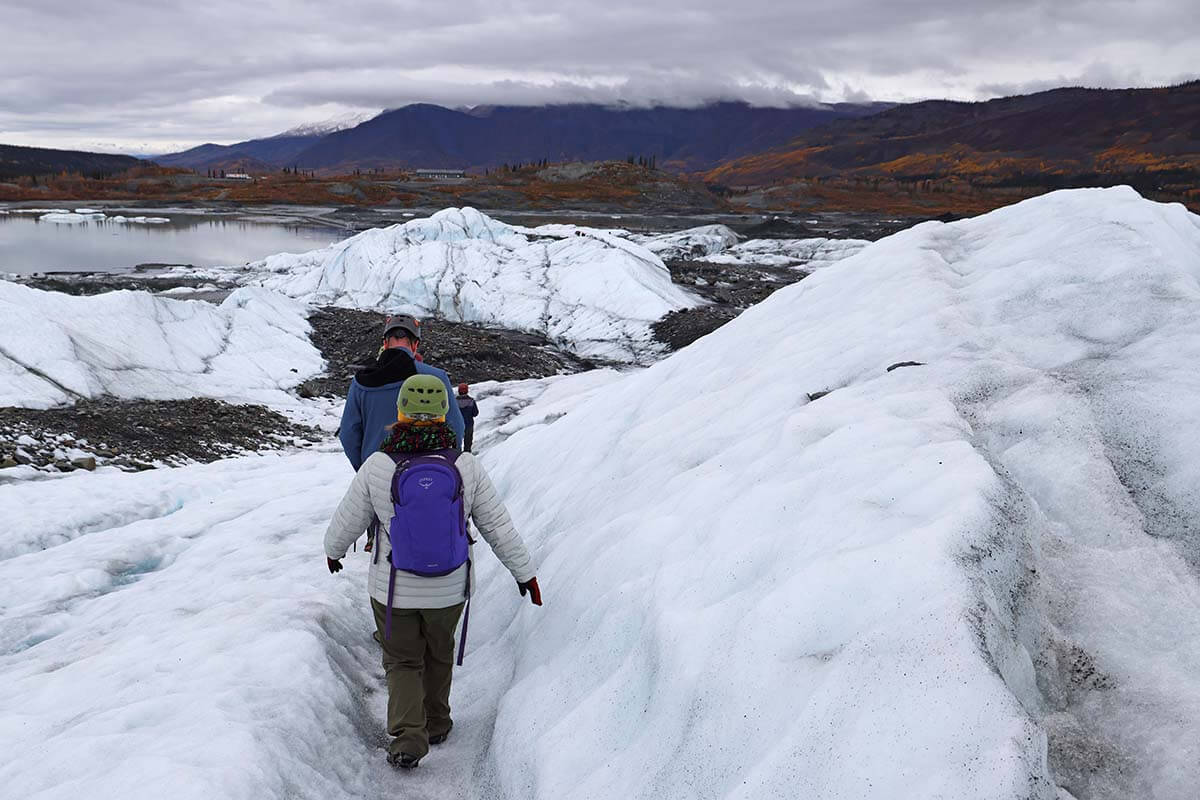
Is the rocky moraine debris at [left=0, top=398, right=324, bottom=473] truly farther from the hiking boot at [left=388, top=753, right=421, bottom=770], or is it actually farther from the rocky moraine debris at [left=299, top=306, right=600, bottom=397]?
the hiking boot at [left=388, top=753, right=421, bottom=770]

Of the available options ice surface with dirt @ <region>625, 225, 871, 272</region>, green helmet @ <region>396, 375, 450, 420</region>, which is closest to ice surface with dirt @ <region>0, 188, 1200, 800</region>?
green helmet @ <region>396, 375, 450, 420</region>

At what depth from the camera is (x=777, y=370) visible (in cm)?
620

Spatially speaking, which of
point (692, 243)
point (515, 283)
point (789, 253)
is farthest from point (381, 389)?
point (789, 253)

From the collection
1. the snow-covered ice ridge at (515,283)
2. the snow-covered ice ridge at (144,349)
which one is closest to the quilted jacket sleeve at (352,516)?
the snow-covered ice ridge at (144,349)

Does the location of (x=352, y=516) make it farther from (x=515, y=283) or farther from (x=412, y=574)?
(x=515, y=283)

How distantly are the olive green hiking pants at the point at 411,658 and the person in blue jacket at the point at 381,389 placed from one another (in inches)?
55.3

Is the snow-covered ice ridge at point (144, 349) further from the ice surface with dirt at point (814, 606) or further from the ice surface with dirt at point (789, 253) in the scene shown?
the ice surface with dirt at point (789, 253)

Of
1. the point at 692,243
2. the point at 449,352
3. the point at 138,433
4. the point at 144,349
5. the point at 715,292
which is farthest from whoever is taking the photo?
the point at 692,243

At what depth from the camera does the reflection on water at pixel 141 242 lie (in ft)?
172

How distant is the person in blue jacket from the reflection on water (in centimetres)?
5298

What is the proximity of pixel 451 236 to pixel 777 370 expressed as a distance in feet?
119

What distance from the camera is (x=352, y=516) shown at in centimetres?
400

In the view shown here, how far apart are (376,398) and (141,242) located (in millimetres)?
75188

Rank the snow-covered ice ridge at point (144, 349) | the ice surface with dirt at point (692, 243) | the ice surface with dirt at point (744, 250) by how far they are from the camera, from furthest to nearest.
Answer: the ice surface with dirt at point (744, 250) → the ice surface with dirt at point (692, 243) → the snow-covered ice ridge at point (144, 349)
